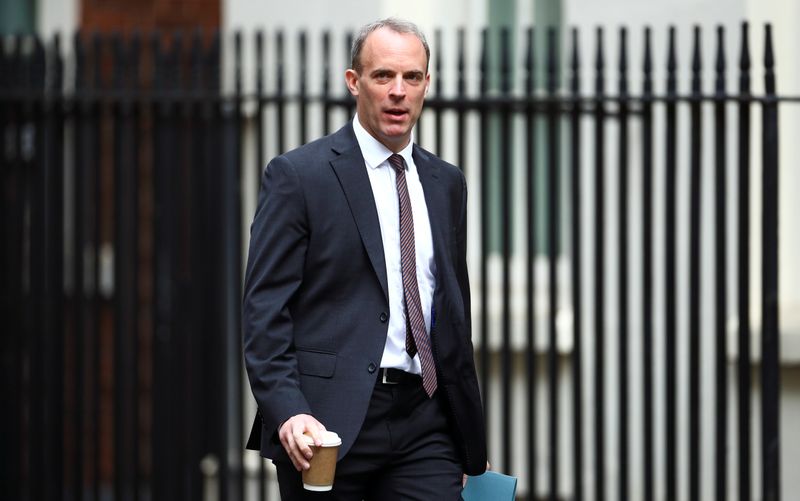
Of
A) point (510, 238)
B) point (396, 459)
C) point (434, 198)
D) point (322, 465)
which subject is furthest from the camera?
point (510, 238)

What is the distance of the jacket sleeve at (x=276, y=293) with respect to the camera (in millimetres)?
3008

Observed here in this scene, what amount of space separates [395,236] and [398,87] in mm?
346

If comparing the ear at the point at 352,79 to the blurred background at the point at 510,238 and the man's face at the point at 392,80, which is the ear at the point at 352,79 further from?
the blurred background at the point at 510,238

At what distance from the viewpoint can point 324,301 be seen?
314 centimetres

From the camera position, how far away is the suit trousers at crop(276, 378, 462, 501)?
10.2 ft

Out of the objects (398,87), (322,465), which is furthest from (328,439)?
(398,87)

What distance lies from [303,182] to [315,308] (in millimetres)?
284

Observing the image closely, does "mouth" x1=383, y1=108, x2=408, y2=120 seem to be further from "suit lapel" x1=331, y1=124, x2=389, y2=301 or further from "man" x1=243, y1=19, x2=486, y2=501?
"suit lapel" x1=331, y1=124, x2=389, y2=301

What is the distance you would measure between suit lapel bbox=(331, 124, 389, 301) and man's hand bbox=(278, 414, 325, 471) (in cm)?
35

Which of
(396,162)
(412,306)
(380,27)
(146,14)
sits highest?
(146,14)

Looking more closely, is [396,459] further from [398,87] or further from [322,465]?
[398,87]

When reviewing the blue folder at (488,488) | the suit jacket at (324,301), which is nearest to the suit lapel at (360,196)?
the suit jacket at (324,301)

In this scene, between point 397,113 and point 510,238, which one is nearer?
point 397,113

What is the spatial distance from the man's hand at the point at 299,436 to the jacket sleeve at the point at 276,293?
0.10ft
